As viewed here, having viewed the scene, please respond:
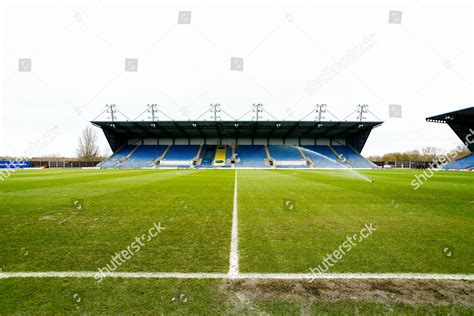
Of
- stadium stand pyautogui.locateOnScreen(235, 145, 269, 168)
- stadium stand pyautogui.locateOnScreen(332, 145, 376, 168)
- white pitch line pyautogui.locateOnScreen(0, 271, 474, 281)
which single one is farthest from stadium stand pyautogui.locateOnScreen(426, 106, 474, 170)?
white pitch line pyautogui.locateOnScreen(0, 271, 474, 281)

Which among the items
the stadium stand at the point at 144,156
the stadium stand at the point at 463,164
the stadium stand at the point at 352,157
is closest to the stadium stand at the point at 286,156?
the stadium stand at the point at 352,157

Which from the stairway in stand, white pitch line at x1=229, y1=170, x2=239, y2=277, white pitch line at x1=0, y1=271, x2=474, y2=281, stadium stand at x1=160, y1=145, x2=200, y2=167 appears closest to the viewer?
white pitch line at x1=0, y1=271, x2=474, y2=281

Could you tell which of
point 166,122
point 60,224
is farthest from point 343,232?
point 166,122

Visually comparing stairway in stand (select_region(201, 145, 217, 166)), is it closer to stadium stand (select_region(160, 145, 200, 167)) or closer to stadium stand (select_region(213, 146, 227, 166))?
stadium stand (select_region(213, 146, 227, 166))

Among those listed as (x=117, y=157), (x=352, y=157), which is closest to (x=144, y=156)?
(x=117, y=157)

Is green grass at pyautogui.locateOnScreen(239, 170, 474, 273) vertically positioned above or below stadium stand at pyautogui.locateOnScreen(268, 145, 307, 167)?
below

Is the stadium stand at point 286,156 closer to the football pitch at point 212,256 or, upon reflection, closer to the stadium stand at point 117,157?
the stadium stand at point 117,157

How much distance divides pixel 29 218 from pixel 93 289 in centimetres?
531

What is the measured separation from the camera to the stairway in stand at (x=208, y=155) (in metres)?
59.9

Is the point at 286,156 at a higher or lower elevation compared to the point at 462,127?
lower

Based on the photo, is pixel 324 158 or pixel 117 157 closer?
pixel 324 158

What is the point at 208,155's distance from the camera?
2467 inches

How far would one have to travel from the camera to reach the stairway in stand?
59875mm

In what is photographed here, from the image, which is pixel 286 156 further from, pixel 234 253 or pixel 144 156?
pixel 234 253
